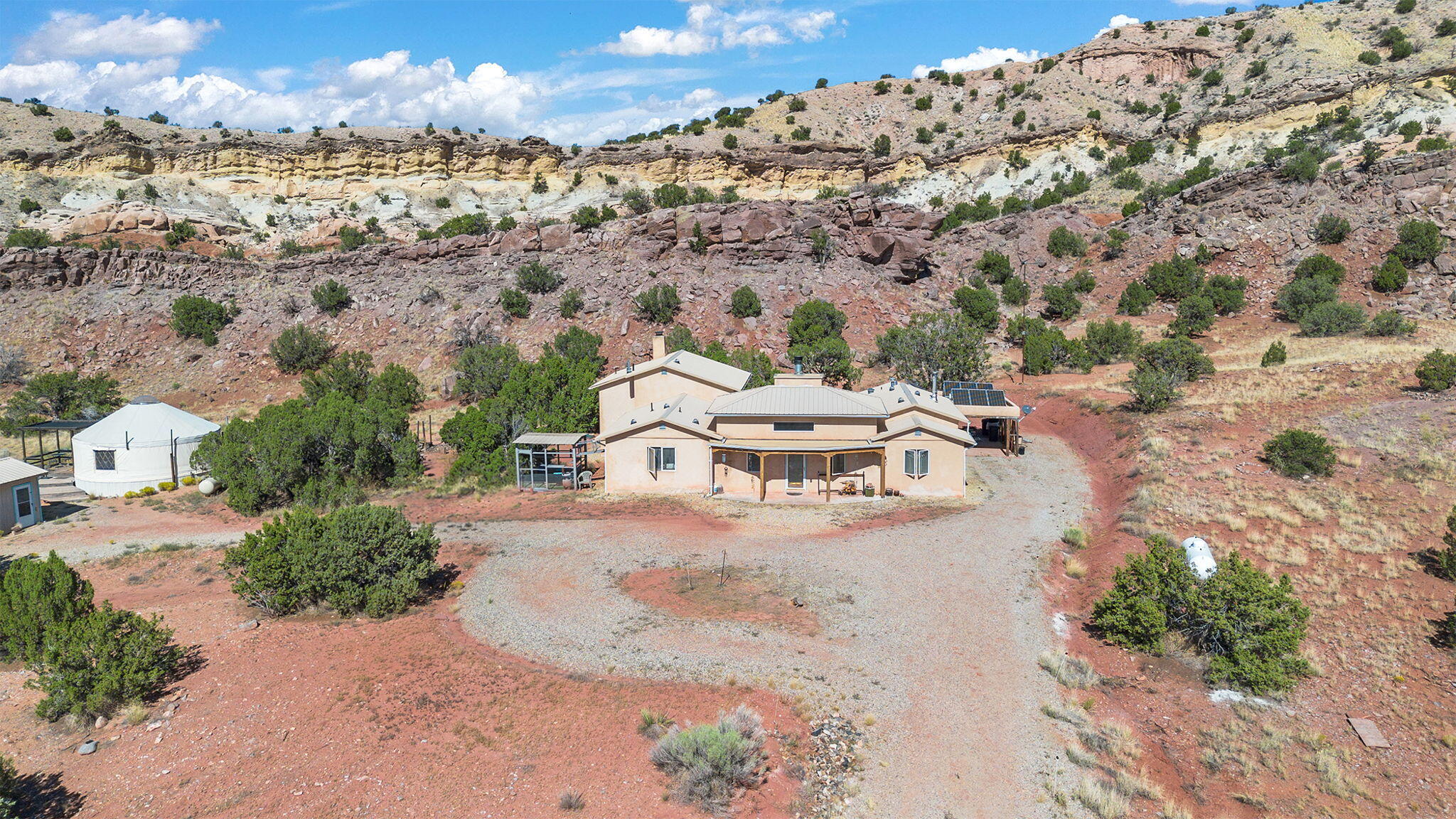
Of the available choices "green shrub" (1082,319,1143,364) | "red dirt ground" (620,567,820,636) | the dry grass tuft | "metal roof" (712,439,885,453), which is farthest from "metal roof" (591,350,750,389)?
"green shrub" (1082,319,1143,364)

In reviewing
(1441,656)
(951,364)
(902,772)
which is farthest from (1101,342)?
(902,772)

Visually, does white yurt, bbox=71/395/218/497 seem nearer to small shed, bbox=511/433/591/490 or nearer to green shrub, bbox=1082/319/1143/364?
small shed, bbox=511/433/591/490

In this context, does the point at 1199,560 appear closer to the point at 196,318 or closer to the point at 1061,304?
the point at 1061,304

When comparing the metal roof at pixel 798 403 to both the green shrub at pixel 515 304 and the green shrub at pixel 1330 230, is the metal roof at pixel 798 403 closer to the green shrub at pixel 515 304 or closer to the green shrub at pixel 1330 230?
the green shrub at pixel 515 304

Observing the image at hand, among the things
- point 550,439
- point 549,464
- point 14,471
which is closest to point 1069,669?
point 550,439

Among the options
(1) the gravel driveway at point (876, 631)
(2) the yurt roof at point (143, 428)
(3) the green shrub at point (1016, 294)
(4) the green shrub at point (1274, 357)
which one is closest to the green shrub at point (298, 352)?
(2) the yurt roof at point (143, 428)
